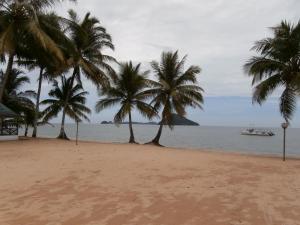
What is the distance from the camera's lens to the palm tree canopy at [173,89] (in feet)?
70.9

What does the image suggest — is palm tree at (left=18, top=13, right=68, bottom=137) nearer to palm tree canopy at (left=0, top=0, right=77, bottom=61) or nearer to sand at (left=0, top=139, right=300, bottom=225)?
palm tree canopy at (left=0, top=0, right=77, bottom=61)

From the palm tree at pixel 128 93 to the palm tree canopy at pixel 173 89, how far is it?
2.21ft

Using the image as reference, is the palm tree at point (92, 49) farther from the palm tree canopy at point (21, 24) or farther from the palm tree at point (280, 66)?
the palm tree at point (280, 66)

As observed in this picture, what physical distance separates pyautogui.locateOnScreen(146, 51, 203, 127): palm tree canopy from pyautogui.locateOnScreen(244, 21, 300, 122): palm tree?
19.6 feet

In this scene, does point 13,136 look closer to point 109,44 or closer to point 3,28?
point 3,28

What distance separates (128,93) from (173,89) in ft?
11.0

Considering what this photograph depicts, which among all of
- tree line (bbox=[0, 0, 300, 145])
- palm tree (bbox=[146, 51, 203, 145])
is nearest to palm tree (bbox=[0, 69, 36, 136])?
tree line (bbox=[0, 0, 300, 145])

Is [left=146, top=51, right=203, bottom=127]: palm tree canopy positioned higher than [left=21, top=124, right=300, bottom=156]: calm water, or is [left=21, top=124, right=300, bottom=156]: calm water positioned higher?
[left=146, top=51, right=203, bottom=127]: palm tree canopy

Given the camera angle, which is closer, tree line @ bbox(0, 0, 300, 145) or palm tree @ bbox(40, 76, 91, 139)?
tree line @ bbox(0, 0, 300, 145)

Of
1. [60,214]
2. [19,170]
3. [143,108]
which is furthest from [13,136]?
[60,214]

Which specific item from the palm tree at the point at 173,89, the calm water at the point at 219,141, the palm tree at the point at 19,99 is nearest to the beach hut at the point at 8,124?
the palm tree at the point at 19,99

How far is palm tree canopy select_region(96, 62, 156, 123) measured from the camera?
73.9 ft

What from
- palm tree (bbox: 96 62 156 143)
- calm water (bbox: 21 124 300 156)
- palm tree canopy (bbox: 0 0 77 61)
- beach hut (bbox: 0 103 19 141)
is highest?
palm tree canopy (bbox: 0 0 77 61)

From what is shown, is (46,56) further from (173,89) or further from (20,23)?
(173,89)
